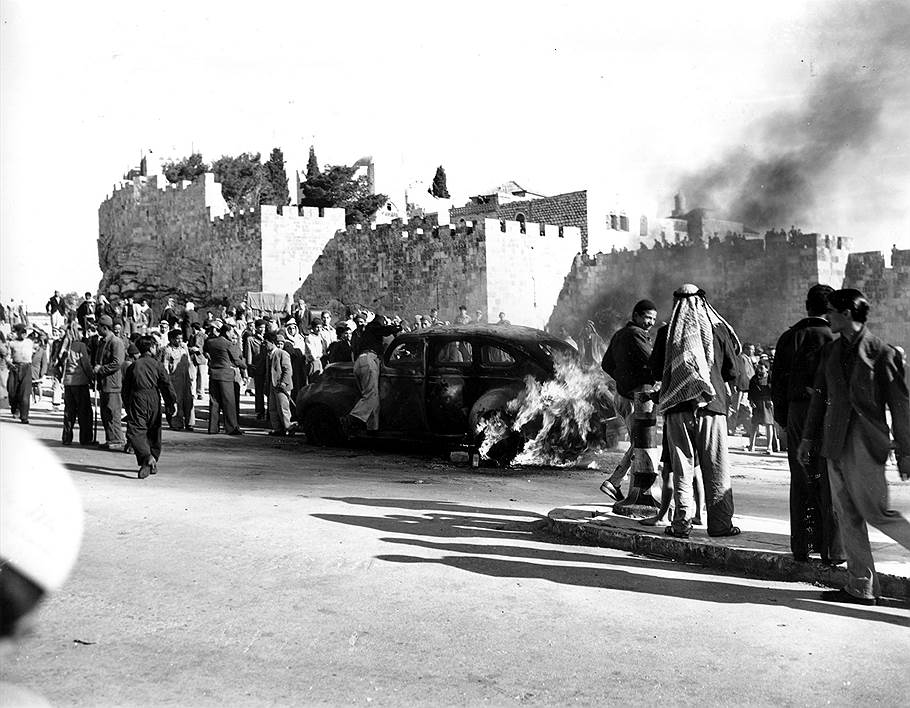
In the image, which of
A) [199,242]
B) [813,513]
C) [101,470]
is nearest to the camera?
[813,513]

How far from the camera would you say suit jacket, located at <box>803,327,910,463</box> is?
4445 millimetres

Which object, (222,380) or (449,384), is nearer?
(449,384)

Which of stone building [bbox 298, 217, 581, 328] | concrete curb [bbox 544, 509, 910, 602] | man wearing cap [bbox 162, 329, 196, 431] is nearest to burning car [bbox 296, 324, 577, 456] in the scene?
concrete curb [bbox 544, 509, 910, 602]

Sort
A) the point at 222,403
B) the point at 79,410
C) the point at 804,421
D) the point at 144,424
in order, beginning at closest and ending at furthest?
the point at 804,421 < the point at 144,424 < the point at 79,410 < the point at 222,403

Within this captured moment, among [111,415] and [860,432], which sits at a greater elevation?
[860,432]

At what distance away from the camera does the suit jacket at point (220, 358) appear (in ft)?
43.6

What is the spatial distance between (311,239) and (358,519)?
38423 millimetres

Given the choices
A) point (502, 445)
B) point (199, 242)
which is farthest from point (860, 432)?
point (199, 242)

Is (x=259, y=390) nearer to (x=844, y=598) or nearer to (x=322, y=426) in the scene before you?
(x=322, y=426)

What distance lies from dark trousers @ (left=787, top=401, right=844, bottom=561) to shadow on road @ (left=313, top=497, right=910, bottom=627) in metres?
0.36

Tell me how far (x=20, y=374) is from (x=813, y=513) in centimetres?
1316

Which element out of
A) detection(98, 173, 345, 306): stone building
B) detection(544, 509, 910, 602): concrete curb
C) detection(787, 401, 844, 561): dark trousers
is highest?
detection(98, 173, 345, 306): stone building

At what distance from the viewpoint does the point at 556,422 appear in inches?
407

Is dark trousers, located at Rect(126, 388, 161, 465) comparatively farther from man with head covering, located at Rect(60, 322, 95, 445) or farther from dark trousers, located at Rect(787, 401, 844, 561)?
dark trousers, located at Rect(787, 401, 844, 561)
